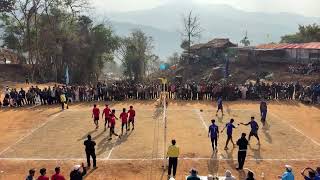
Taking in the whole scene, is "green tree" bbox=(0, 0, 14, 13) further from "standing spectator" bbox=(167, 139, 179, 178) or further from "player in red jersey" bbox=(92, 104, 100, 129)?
"standing spectator" bbox=(167, 139, 179, 178)

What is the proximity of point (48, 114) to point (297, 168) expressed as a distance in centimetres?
1755

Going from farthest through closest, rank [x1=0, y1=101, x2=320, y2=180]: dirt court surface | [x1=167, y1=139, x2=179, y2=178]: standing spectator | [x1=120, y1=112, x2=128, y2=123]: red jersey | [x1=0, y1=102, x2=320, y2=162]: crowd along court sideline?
1. [x1=120, y1=112, x2=128, y2=123]: red jersey
2. [x1=0, y1=102, x2=320, y2=162]: crowd along court sideline
3. [x1=0, y1=101, x2=320, y2=180]: dirt court surface
4. [x1=167, y1=139, x2=179, y2=178]: standing spectator

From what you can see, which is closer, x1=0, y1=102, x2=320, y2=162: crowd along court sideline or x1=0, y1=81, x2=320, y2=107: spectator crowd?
x1=0, y1=102, x2=320, y2=162: crowd along court sideline

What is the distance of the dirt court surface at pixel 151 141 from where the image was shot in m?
17.9

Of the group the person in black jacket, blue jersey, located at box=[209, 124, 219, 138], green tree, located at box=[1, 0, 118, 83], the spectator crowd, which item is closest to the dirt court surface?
the person in black jacket

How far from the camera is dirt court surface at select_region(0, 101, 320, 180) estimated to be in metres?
17.9

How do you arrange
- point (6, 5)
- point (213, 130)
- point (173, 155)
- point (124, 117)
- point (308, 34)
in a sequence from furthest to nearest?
point (308, 34) < point (6, 5) < point (124, 117) < point (213, 130) < point (173, 155)

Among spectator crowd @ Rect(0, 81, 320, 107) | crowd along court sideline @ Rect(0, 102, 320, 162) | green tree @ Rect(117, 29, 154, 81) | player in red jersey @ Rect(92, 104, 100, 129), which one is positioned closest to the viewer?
crowd along court sideline @ Rect(0, 102, 320, 162)

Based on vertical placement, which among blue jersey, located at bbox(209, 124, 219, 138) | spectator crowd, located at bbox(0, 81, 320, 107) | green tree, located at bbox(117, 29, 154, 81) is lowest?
blue jersey, located at bbox(209, 124, 219, 138)

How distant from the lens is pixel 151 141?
21.6 metres

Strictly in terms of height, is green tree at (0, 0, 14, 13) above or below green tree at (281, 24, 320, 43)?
above

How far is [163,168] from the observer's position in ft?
57.9

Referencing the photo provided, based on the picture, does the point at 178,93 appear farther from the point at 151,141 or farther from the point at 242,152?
the point at 242,152

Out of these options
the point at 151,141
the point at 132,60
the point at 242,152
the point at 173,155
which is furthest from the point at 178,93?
the point at 132,60
